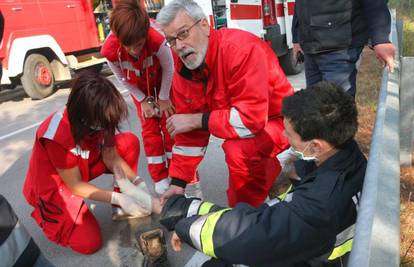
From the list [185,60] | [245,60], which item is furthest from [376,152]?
[185,60]

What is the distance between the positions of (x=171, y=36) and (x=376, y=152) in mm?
1328

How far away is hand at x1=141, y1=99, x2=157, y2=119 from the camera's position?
9.91 ft

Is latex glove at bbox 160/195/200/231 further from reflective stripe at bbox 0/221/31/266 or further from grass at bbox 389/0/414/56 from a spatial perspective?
grass at bbox 389/0/414/56

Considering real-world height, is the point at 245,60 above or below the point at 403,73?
above

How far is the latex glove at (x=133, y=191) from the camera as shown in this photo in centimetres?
251

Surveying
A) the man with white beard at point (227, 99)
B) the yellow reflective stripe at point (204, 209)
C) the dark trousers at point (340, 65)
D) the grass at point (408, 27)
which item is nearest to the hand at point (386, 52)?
the dark trousers at point (340, 65)

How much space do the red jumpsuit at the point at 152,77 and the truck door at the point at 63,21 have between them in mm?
4939

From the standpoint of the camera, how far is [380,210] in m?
0.76

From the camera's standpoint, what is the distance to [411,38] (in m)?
6.75

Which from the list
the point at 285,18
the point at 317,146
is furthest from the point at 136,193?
the point at 285,18

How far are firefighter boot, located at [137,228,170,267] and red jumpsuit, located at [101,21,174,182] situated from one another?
0.91 m

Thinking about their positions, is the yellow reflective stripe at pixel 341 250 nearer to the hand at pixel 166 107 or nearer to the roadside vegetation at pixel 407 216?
the roadside vegetation at pixel 407 216

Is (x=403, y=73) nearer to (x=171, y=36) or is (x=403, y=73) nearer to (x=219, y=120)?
(x=219, y=120)

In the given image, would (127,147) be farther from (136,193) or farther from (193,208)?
(193,208)
